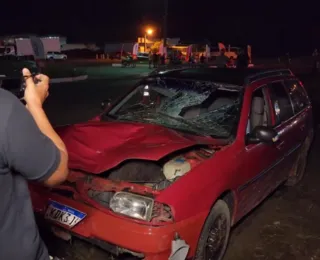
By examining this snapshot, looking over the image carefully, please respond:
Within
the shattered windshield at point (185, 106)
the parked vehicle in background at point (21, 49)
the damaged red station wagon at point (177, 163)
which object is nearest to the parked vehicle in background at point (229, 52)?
the parked vehicle in background at point (21, 49)

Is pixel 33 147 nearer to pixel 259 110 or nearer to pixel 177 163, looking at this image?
pixel 177 163

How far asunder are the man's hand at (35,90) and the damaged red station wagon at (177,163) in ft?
4.13

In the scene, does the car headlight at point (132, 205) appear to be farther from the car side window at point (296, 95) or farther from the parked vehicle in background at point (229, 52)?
the parked vehicle in background at point (229, 52)

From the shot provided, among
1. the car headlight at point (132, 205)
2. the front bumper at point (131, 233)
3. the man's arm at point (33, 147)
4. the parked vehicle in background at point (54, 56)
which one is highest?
the man's arm at point (33, 147)

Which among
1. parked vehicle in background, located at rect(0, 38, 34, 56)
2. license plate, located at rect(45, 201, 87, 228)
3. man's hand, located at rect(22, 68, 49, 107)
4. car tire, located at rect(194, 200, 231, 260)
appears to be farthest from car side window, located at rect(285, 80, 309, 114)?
parked vehicle in background, located at rect(0, 38, 34, 56)

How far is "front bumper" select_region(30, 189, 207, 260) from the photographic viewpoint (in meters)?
2.55

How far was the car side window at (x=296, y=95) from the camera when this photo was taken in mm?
4919

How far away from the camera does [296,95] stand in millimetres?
5148

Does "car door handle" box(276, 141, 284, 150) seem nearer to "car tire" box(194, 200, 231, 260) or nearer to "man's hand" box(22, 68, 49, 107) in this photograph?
"car tire" box(194, 200, 231, 260)

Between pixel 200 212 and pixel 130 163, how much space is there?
75 cm

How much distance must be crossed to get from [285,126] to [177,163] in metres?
1.81

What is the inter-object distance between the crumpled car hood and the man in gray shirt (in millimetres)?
1342

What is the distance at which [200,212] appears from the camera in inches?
111

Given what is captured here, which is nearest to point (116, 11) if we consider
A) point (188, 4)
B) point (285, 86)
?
point (188, 4)
